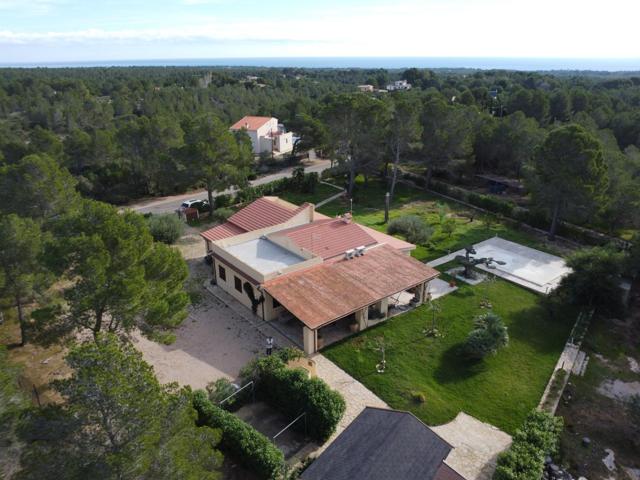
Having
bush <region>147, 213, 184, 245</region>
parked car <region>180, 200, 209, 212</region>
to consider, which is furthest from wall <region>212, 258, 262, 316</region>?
parked car <region>180, 200, 209, 212</region>

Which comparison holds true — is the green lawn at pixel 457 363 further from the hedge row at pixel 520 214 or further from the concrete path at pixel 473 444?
the hedge row at pixel 520 214

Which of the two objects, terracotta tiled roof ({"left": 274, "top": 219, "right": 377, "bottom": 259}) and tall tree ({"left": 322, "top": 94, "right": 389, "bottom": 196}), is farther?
tall tree ({"left": 322, "top": 94, "right": 389, "bottom": 196})

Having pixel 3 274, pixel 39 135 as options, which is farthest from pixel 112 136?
pixel 3 274

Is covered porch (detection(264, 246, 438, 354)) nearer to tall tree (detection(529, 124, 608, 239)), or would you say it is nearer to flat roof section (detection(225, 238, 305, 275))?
flat roof section (detection(225, 238, 305, 275))

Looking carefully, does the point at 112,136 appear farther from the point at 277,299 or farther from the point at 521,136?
the point at 521,136

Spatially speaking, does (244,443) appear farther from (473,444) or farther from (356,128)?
(356,128)

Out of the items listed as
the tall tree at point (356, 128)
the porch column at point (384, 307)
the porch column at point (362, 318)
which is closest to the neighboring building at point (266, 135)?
the tall tree at point (356, 128)

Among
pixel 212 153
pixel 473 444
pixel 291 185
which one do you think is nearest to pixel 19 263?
pixel 212 153
